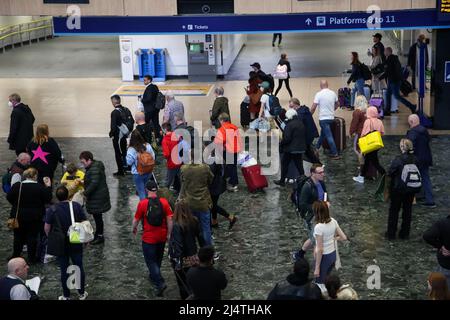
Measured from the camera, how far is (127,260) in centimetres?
1165

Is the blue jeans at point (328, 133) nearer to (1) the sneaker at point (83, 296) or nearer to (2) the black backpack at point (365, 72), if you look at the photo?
(2) the black backpack at point (365, 72)

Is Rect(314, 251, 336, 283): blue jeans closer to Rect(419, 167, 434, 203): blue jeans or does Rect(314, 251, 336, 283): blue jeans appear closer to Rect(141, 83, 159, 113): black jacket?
Rect(419, 167, 434, 203): blue jeans

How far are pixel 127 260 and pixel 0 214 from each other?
3197 millimetres

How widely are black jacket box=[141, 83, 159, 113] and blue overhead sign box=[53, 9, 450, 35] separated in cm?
140

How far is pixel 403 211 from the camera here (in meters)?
12.0

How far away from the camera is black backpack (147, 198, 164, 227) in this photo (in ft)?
32.7

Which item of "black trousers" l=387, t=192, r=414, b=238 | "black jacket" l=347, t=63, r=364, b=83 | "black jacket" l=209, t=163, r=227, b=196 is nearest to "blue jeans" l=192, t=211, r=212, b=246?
"black jacket" l=209, t=163, r=227, b=196

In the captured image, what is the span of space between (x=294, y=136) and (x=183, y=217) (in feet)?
16.1

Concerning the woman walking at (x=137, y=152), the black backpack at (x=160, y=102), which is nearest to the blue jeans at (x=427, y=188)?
the woman walking at (x=137, y=152)

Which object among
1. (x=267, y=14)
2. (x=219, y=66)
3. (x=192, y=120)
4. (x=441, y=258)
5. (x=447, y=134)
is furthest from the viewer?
(x=219, y=66)

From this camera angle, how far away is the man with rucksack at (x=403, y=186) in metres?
11.6

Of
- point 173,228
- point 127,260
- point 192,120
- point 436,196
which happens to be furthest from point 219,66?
point 173,228

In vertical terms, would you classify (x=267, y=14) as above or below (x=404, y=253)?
above

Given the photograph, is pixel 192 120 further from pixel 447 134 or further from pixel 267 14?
pixel 447 134
